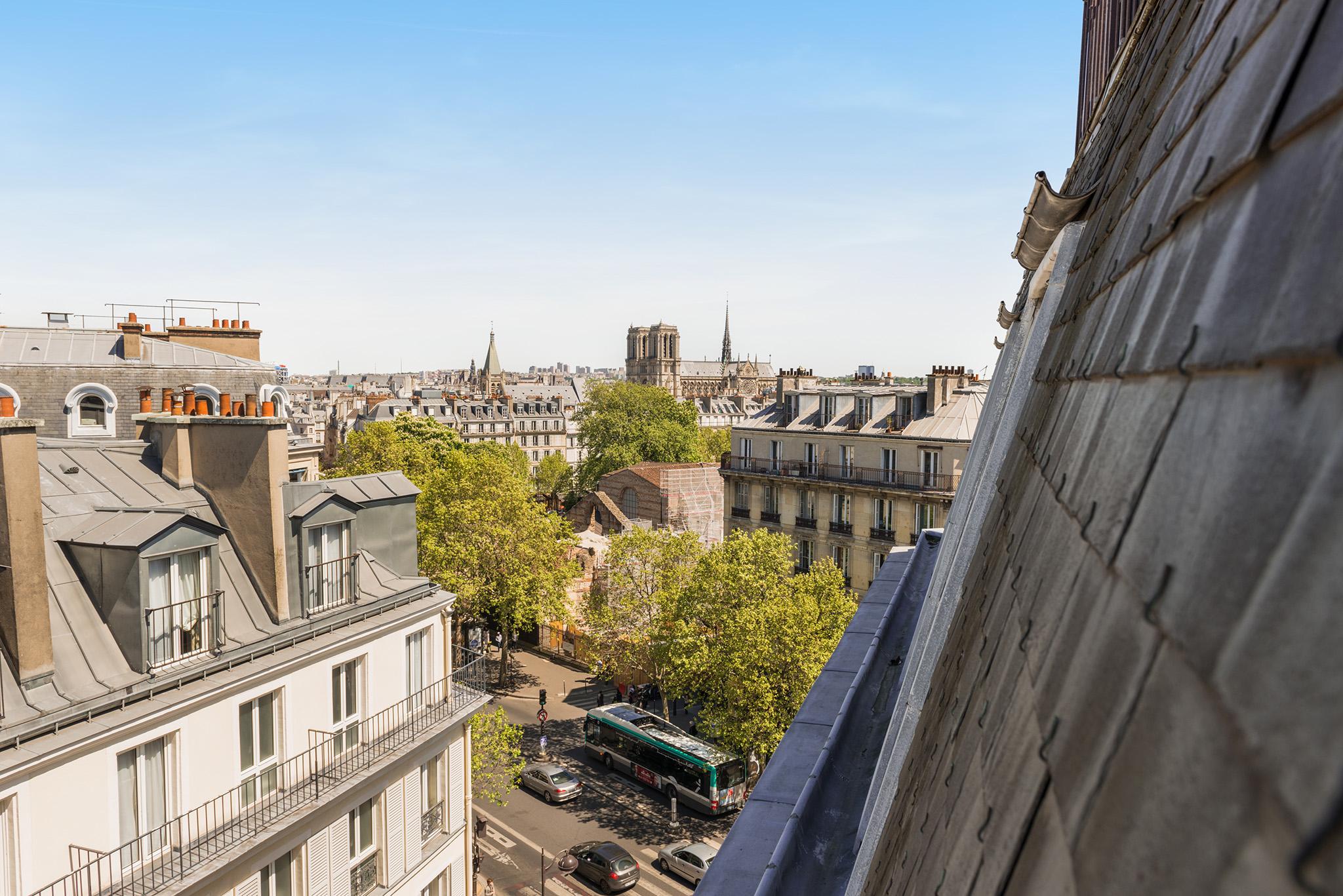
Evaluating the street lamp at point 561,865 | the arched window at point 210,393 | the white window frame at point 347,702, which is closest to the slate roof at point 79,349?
the arched window at point 210,393

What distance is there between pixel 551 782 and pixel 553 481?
53.9 meters

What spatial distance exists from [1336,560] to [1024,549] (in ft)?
6.73

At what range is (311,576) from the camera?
47.6 feet

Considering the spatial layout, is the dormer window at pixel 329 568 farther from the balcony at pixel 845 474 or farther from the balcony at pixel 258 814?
the balcony at pixel 845 474

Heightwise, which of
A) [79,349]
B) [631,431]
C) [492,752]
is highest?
[79,349]

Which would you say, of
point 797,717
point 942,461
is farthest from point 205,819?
point 942,461

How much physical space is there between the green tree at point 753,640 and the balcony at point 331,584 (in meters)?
12.0

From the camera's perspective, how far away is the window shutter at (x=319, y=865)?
13.2 meters

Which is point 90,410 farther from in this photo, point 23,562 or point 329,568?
point 23,562

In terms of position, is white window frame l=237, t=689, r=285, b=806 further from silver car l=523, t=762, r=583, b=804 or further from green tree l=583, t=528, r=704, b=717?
green tree l=583, t=528, r=704, b=717

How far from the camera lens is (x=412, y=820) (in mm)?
→ 15680

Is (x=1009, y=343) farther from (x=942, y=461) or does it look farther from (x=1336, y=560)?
(x=942, y=461)

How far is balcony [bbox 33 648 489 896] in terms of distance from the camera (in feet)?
34.9

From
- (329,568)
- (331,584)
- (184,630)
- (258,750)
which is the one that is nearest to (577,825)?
(331,584)
